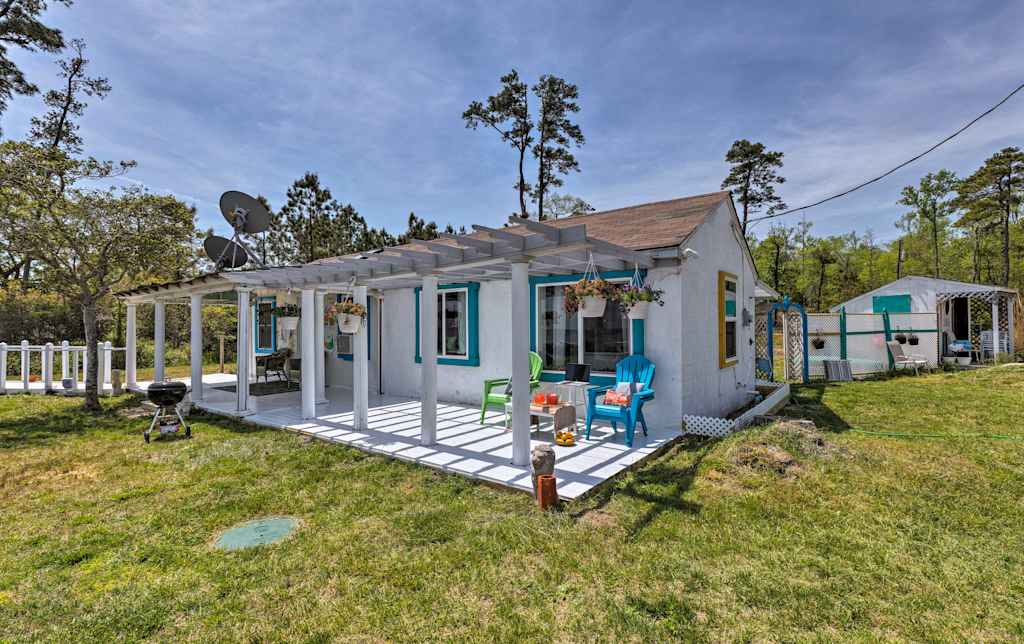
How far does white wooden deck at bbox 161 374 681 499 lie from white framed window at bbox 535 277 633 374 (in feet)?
3.35

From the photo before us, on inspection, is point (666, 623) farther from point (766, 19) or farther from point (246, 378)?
point (766, 19)

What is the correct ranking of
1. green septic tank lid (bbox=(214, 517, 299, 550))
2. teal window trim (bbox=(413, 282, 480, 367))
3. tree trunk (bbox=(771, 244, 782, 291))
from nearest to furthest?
green septic tank lid (bbox=(214, 517, 299, 550)), teal window trim (bbox=(413, 282, 480, 367)), tree trunk (bbox=(771, 244, 782, 291))

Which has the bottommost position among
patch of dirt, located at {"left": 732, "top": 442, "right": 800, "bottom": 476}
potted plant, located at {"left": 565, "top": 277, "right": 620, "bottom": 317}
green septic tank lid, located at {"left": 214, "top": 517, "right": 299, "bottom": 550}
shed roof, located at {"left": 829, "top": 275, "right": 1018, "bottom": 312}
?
green septic tank lid, located at {"left": 214, "top": 517, "right": 299, "bottom": 550}

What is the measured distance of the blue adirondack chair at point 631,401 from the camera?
17.2 ft

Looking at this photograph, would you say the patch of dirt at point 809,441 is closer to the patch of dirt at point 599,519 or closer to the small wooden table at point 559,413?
the small wooden table at point 559,413

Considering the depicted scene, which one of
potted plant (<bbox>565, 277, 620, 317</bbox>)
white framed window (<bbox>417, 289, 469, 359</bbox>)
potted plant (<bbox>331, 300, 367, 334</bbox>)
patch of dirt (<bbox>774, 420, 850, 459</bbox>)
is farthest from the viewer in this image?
white framed window (<bbox>417, 289, 469, 359</bbox>)

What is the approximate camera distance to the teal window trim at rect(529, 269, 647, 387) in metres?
5.95

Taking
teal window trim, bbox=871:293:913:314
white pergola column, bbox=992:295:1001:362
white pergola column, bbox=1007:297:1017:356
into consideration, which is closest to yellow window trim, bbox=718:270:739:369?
teal window trim, bbox=871:293:913:314

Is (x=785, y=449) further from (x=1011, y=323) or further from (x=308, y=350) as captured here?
(x=1011, y=323)

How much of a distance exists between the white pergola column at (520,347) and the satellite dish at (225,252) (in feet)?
22.2

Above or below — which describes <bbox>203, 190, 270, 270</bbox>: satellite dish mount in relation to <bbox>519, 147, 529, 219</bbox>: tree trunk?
below

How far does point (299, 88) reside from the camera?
28.6ft

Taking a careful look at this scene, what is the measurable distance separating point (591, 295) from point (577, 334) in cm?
200

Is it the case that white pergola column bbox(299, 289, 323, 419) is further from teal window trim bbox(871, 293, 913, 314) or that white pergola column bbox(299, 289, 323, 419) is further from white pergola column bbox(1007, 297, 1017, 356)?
white pergola column bbox(1007, 297, 1017, 356)
